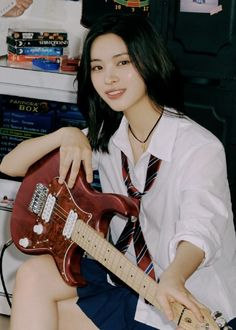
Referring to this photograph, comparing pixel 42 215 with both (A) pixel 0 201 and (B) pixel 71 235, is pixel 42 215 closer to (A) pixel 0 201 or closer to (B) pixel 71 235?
(B) pixel 71 235

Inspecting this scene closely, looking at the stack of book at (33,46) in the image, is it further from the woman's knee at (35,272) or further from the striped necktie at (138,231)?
the woman's knee at (35,272)

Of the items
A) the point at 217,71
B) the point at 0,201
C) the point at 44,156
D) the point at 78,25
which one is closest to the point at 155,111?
the point at 44,156

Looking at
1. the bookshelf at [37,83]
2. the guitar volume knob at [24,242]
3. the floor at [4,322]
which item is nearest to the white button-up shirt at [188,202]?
the guitar volume knob at [24,242]

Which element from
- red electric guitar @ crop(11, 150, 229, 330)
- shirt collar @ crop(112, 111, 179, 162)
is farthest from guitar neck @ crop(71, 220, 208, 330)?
shirt collar @ crop(112, 111, 179, 162)

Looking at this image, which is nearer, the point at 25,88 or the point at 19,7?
the point at 25,88

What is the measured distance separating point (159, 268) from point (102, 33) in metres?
0.54

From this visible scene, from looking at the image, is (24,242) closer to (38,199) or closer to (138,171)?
(38,199)

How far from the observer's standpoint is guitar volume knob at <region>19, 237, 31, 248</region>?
61.9 inches

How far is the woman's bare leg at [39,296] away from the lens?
1439mm

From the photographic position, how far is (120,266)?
4.25ft

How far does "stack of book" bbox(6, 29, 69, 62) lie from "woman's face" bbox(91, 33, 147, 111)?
0.80 meters

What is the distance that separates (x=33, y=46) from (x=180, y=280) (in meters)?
1.38

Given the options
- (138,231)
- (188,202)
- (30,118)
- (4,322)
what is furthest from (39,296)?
(30,118)

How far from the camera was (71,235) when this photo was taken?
1456mm
